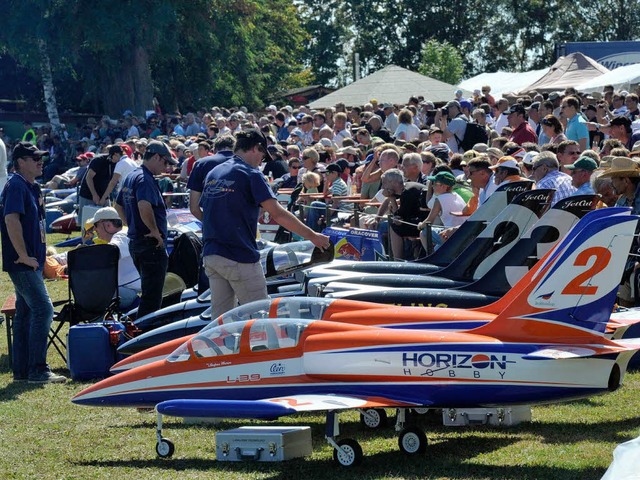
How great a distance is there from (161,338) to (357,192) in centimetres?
681

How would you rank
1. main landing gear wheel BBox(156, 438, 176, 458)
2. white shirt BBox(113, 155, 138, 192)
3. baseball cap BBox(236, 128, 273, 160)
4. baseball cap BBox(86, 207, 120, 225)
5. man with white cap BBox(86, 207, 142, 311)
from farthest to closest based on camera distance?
white shirt BBox(113, 155, 138, 192), baseball cap BBox(86, 207, 120, 225), man with white cap BBox(86, 207, 142, 311), baseball cap BBox(236, 128, 273, 160), main landing gear wheel BBox(156, 438, 176, 458)

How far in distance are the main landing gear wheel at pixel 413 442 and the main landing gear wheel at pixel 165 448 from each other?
1793mm

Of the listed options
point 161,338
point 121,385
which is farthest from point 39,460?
point 161,338

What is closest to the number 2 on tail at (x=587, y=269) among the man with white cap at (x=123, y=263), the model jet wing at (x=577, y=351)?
the model jet wing at (x=577, y=351)

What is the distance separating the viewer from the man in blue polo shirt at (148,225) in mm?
11094

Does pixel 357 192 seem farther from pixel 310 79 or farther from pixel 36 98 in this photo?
pixel 310 79

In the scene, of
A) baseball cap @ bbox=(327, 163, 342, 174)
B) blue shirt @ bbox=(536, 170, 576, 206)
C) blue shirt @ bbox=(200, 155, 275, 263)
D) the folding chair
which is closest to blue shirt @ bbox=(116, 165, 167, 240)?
the folding chair

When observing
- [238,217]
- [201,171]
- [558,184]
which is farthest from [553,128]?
[238,217]

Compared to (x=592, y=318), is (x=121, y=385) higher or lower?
lower

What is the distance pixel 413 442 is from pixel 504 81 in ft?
104

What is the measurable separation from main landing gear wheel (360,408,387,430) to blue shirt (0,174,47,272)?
4.06m

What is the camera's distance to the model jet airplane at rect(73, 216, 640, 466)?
23.2 feet

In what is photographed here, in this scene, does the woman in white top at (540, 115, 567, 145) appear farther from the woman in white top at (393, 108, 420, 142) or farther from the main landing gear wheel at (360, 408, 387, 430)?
the main landing gear wheel at (360, 408, 387, 430)

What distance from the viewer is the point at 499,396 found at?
7137 mm
